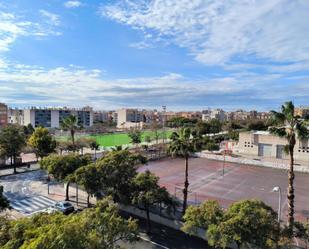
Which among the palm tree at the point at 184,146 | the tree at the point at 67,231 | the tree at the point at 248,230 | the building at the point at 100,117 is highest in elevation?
the building at the point at 100,117

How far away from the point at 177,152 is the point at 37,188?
1895 centimetres

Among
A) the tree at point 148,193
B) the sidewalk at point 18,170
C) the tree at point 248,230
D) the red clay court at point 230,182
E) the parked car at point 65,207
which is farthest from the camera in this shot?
the sidewalk at point 18,170

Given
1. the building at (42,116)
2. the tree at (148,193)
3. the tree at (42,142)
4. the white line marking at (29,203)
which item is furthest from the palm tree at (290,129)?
the building at (42,116)

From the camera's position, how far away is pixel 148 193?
65.6 feet

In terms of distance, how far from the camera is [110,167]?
73.6 ft

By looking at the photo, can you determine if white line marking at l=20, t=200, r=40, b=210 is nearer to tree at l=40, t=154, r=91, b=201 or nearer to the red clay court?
tree at l=40, t=154, r=91, b=201

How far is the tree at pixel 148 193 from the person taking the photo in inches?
789

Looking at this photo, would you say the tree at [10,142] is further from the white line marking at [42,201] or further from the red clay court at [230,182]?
the red clay court at [230,182]

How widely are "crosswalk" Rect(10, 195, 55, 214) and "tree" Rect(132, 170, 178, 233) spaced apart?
11207mm

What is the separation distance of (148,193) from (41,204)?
13.3m

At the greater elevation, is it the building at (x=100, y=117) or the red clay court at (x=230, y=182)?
the building at (x=100, y=117)

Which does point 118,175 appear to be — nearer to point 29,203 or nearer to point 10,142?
point 29,203

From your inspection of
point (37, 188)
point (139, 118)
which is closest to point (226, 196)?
point (37, 188)

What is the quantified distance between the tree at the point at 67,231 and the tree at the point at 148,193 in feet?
16.2
